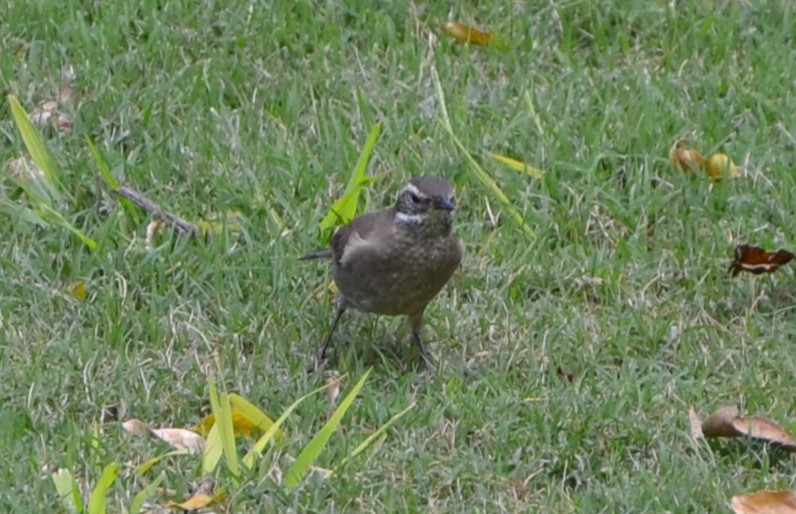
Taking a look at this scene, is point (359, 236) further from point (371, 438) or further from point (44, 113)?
point (44, 113)

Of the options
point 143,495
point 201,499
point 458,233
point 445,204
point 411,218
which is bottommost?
point 458,233

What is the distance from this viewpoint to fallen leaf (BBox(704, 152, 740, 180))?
7.91m

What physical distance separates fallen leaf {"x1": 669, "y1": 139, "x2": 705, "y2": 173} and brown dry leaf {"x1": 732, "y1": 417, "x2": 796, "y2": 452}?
202 cm

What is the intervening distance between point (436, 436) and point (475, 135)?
221 centimetres

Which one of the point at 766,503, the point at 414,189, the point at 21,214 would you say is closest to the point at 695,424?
the point at 766,503

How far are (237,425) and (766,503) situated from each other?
6.22 feet

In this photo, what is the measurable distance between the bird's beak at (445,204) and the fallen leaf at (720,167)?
176 cm

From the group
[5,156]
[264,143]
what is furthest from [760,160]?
[5,156]

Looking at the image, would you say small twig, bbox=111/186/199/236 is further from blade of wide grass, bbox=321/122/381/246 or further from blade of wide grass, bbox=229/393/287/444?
blade of wide grass, bbox=229/393/287/444

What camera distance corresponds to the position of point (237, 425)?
6.26m

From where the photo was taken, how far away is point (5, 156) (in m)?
7.93

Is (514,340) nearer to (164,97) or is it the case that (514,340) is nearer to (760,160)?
(760,160)

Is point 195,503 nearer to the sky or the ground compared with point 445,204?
nearer to the ground

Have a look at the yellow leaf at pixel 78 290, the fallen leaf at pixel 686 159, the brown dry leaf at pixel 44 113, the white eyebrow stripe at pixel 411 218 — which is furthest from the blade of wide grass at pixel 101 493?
the fallen leaf at pixel 686 159
